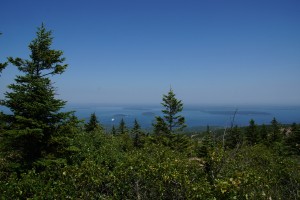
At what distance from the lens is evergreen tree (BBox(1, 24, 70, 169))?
17.8 meters

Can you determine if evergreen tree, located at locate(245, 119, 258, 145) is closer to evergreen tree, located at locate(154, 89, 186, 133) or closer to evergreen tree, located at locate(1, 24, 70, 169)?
evergreen tree, located at locate(154, 89, 186, 133)

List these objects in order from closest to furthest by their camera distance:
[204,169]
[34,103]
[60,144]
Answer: [204,169], [34,103], [60,144]

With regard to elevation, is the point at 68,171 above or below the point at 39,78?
below

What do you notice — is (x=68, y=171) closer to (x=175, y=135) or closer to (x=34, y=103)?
(x=34, y=103)

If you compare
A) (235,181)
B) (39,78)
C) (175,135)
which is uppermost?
(39,78)

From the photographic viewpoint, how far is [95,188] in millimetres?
9742

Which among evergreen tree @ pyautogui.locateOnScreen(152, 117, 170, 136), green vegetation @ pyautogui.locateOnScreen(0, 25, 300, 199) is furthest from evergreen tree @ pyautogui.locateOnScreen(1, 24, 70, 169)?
evergreen tree @ pyautogui.locateOnScreen(152, 117, 170, 136)

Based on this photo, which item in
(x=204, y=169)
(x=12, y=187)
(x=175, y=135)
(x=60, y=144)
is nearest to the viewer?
(x=12, y=187)

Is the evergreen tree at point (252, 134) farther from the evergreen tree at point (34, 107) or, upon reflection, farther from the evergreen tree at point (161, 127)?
the evergreen tree at point (34, 107)

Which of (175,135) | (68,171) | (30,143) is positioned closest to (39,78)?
(30,143)

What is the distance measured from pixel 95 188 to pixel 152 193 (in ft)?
6.83

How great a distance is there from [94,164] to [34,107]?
31.4 ft

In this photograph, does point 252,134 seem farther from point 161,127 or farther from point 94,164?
point 94,164

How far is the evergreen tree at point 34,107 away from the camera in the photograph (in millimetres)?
17828
